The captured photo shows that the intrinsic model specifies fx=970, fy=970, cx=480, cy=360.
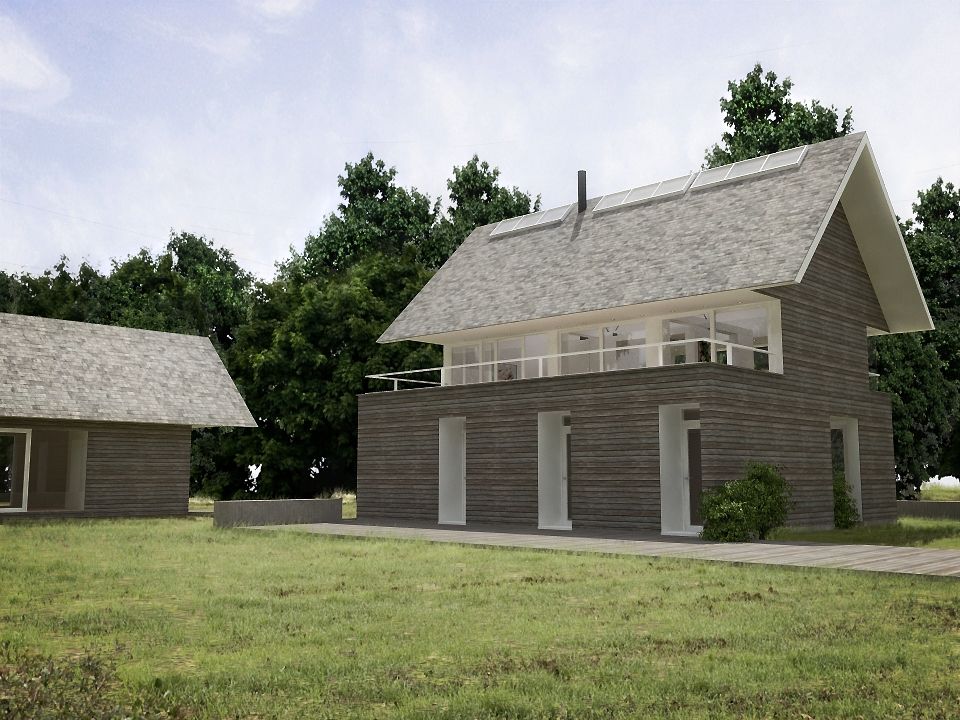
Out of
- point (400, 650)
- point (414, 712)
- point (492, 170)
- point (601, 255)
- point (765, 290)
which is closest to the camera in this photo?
point (414, 712)

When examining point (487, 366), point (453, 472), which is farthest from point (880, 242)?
point (453, 472)

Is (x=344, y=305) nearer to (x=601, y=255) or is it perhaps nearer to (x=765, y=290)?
(x=601, y=255)

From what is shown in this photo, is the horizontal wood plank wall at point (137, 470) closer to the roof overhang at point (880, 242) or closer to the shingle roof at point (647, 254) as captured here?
the shingle roof at point (647, 254)

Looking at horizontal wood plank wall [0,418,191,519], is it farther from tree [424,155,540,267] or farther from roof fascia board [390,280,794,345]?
tree [424,155,540,267]

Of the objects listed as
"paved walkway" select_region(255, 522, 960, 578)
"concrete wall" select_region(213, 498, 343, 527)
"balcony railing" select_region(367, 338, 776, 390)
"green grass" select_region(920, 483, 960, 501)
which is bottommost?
"paved walkway" select_region(255, 522, 960, 578)

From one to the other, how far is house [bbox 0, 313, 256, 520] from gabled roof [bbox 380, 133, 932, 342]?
7.44m

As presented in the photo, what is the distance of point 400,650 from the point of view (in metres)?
7.21

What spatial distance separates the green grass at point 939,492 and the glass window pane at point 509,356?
914 inches

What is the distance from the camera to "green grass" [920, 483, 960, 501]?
137ft

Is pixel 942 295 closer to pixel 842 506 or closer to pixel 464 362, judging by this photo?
pixel 842 506

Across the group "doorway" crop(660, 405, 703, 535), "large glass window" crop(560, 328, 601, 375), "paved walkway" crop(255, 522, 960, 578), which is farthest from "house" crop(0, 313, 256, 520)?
"doorway" crop(660, 405, 703, 535)

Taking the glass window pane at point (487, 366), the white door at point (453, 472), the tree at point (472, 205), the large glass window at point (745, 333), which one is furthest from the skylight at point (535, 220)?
the tree at point (472, 205)

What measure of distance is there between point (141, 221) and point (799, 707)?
51.0 meters

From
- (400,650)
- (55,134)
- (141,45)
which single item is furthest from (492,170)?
(400,650)
